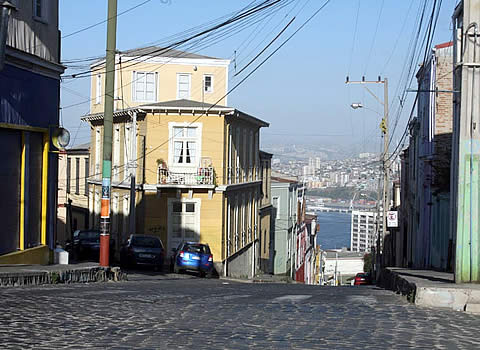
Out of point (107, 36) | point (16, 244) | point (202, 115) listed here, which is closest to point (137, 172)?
point (202, 115)

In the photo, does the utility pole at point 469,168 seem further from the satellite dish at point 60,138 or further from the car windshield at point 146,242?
the car windshield at point 146,242

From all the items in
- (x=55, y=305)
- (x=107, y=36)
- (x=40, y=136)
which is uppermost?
(x=107, y=36)

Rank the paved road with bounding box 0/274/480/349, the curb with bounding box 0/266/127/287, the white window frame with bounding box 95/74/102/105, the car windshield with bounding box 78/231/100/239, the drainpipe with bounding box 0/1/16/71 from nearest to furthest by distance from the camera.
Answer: the paved road with bounding box 0/274/480/349, the drainpipe with bounding box 0/1/16/71, the curb with bounding box 0/266/127/287, the car windshield with bounding box 78/231/100/239, the white window frame with bounding box 95/74/102/105

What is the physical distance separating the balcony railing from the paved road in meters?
22.8

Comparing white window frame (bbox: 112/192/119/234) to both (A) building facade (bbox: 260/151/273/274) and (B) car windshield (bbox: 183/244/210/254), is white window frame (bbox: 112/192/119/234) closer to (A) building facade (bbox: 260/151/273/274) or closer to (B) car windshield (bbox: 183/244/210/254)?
(B) car windshield (bbox: 183/244/210/254)

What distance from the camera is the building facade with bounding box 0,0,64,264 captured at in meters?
16.4

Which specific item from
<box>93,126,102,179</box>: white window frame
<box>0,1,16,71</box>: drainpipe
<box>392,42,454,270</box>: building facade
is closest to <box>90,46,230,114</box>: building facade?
<box>93,126,102,179</box>: white window frame

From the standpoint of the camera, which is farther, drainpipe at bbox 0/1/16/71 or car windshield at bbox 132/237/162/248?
car windshield at bbox 132/237/162/248

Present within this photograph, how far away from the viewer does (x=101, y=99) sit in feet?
135

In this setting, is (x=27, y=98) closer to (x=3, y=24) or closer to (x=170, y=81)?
(x=3, y=24)

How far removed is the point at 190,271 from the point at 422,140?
10895 mm

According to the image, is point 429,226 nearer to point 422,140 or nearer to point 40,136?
point 422,140

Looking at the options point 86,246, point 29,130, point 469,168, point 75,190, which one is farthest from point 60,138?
point 75,190

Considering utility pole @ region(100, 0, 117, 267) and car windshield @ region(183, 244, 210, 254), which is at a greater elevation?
utility pole @ region(100, 0, 117, 267)
